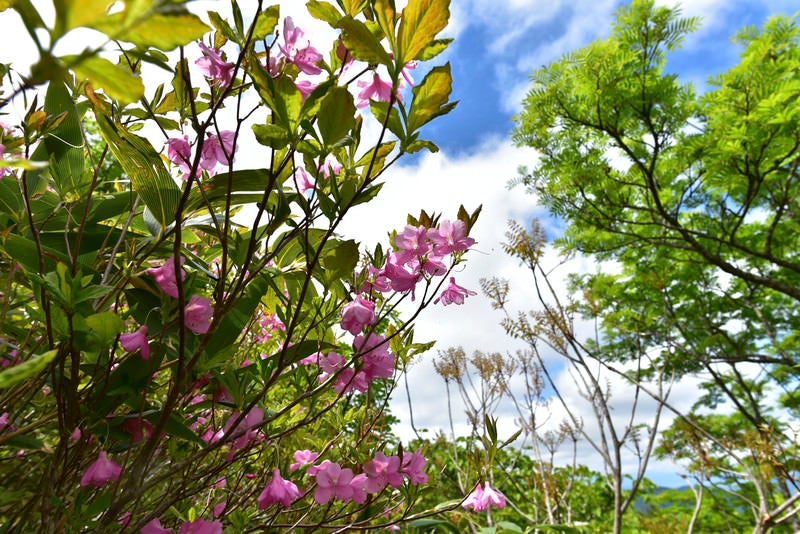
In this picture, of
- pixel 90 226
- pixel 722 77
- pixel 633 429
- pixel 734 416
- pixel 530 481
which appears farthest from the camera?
pixel 734 416

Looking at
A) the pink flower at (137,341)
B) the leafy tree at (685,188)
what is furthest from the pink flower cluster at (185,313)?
the leafy tree at (685,188)

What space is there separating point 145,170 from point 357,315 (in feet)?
1.34

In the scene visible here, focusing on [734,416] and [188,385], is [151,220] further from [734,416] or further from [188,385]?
[734,416]

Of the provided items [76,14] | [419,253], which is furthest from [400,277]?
[76,14]

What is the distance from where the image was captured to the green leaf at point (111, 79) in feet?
1.07

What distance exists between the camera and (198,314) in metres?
0.71

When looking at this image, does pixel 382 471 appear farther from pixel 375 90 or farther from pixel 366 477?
pixel 375 90

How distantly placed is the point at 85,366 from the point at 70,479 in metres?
0.22

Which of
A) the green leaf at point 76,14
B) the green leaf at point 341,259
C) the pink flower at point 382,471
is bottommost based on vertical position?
the pink flower at point 382,471

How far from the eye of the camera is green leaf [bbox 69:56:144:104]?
0.33 meters

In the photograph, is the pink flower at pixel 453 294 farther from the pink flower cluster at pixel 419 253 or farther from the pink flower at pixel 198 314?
the pink flower at pixel 198 314

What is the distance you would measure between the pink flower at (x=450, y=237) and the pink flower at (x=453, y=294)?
121 mm

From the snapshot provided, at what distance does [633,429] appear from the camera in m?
3.55

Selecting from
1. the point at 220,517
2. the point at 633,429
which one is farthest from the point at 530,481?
the point at 220,517
